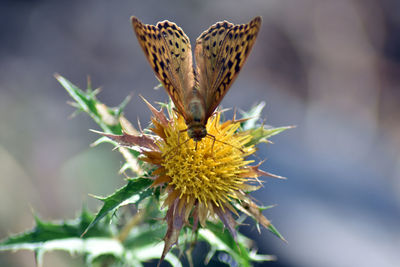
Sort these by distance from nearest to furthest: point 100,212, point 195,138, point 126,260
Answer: point 100,212, point 195,138, point 126,260

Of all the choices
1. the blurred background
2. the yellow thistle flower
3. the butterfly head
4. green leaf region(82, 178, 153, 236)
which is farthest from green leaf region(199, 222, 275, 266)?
the blurred background

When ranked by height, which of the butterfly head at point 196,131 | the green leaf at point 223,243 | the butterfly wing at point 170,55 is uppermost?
the butterfly wing at point 170,55

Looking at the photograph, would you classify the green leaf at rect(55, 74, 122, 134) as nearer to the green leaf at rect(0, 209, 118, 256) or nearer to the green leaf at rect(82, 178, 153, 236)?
the green leaf at rect(82, 178, 153, 236)

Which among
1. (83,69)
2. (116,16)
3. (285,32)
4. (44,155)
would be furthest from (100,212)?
(285,32)

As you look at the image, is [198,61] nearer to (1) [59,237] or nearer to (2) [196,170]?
(2) [196,170]

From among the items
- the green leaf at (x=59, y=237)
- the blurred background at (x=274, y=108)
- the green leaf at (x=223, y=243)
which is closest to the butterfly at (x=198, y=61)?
the green leaf at (x=223, y=243)

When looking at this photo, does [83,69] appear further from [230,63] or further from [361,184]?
[361,184]

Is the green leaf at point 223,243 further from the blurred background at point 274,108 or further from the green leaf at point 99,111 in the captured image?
the blurred background at point 274,108
